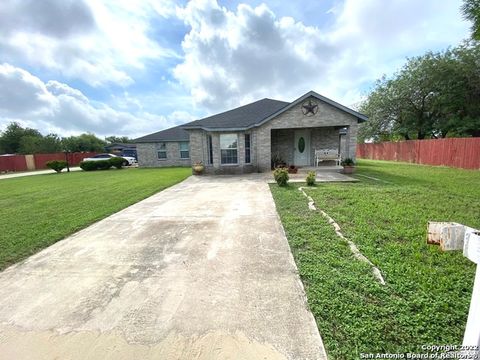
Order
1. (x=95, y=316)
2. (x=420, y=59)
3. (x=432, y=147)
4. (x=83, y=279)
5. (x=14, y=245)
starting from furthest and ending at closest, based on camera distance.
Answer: (x=420, y=59) < (x=432, y=147) < (x=14, y=245) < (x=83, y=279) < (x=95, y=316)

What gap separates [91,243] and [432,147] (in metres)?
20.8

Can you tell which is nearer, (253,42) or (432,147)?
(253,42)

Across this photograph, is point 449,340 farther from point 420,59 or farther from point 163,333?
point 420,59

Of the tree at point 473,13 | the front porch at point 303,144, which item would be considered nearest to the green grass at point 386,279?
the tree at point 473,13

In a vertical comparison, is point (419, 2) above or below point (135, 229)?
above

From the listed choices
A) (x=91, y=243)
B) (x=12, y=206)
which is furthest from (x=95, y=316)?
(x=12, y=206)

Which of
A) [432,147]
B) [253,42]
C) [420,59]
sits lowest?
[432,147]

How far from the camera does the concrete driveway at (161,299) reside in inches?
73.3

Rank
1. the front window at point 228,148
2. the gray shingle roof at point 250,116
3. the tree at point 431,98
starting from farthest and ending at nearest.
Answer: the tree at point 431,98 < the front window at point 228,148 < the gray shingle roof at point 250,116

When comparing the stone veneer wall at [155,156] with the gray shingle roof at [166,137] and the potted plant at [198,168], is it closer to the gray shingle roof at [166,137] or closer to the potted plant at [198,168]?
the gray shingle roof at [166,137]

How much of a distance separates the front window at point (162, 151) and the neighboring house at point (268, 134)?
9.50m

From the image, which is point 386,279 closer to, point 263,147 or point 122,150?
point 263,147

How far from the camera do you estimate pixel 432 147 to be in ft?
53.5

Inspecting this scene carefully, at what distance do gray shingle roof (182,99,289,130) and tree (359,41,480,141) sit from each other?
49.2ft
